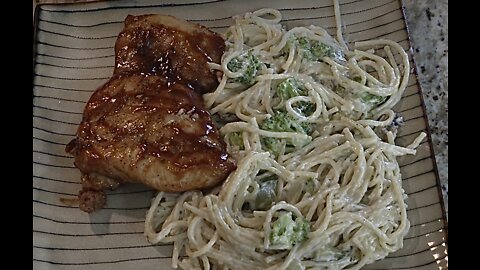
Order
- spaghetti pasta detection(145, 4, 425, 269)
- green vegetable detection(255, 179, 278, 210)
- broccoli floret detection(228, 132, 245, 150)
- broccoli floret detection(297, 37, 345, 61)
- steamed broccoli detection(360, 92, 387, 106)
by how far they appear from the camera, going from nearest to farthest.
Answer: spaghetti pasta detection(145, 4, 425, 269), green vegetable detection(255, 179, 278, 210), broccoli floret detection(228, 132, 245, 150), steamed broccoli detection(360, 92, 387, 106), broccoli floret detection(297, 37, 345, 61)

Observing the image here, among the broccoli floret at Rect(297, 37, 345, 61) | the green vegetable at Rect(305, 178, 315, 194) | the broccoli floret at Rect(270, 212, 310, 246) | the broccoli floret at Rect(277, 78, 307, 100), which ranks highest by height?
the broccoli floret at Rect(297, 37, 345, 61)


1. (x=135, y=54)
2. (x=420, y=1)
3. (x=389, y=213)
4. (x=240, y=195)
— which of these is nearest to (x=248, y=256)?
(x=240, y=195)

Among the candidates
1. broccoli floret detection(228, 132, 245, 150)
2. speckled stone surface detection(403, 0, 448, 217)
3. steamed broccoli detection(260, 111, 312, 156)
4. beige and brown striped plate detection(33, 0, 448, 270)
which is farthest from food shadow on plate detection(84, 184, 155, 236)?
speckled stone surface detection(403, 0, 448, 217)

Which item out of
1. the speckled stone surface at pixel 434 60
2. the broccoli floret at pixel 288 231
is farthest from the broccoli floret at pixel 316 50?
the broccoli floret at pixel 288 231

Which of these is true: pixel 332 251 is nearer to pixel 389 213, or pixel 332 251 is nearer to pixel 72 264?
pixel 389 213

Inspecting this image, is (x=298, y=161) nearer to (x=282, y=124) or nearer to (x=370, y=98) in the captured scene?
(x=282, y=124)

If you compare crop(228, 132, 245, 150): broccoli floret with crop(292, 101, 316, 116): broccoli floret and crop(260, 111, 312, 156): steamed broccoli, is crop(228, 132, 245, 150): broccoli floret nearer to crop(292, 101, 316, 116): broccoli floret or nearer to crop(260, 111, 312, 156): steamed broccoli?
crop(260, 111, 312, 156): steamed broccoli

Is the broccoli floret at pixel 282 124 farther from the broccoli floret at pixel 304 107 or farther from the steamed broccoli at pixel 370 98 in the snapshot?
the steamed broccoli at pixel 370 98

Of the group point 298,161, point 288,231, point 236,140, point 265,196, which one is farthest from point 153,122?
point 288,231
